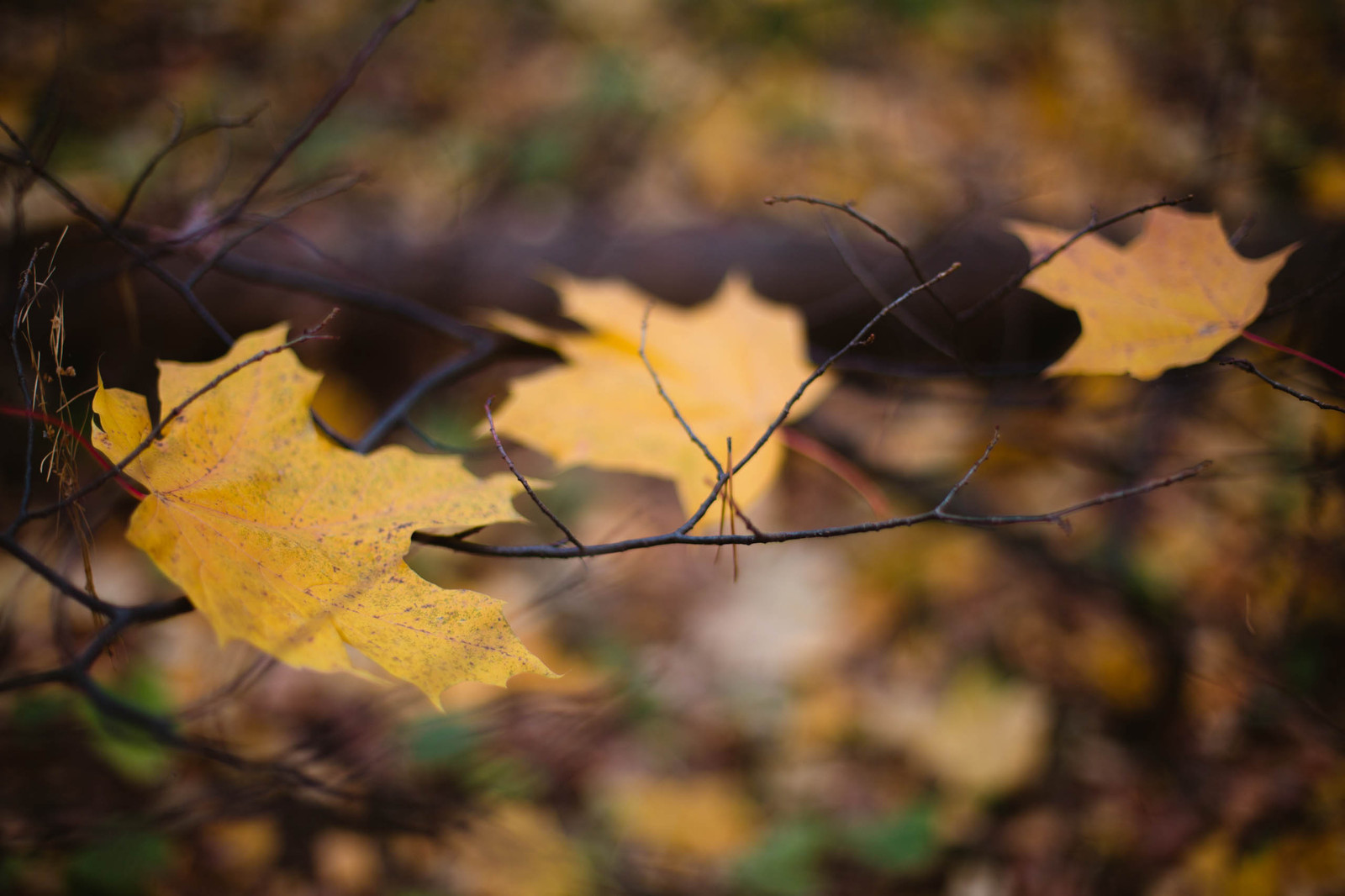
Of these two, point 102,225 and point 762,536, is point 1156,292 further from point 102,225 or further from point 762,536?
point 102,225

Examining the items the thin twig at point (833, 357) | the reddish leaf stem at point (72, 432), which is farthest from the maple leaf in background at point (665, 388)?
the reddish leaf stem at point (72, 432)

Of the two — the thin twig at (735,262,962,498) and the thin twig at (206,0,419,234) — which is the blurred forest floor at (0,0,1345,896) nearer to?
the thin twig at (206,0,419,234)

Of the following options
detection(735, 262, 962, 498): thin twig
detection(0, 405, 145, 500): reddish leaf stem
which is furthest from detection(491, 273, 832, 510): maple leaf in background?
detection(0, 405, 145, 500): reddish leaf stem

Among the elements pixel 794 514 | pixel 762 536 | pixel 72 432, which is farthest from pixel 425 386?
pixel 794 514

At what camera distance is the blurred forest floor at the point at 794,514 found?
113cm

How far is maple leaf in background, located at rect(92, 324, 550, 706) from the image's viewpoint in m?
0.41

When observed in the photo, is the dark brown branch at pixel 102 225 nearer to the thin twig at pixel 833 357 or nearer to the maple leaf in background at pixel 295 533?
the maple leaf in background at pixel 295 533

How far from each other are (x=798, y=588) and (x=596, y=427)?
1237 millimetres

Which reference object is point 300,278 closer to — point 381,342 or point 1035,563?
point 381,342

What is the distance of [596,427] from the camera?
0.66m

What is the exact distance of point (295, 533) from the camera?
0.44 meters

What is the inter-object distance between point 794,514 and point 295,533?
63.0 inches

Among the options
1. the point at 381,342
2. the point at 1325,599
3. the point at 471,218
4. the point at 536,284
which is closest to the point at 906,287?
the point at 536,284

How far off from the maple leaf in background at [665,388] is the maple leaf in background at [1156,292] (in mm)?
252
